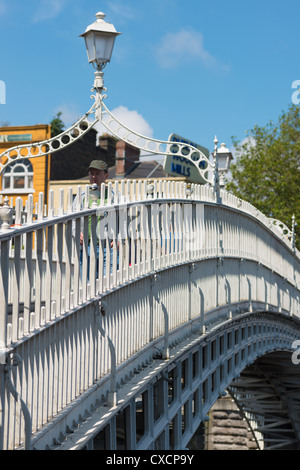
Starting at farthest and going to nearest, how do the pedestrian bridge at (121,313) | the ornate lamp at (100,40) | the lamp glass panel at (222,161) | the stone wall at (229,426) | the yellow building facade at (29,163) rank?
1. the stone wall at (229,426)
2. the yellow building facade at (29,163)
3. the lamp glass panel at (222,161)
4. the ornate lamp at (100,40)
5. the pedestrian bridge at (121,313)

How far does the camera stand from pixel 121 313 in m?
7.33

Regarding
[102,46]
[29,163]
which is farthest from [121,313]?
[29,163]

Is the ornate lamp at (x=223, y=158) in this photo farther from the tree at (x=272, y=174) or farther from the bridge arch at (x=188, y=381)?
the tree at (x=272, y=174)

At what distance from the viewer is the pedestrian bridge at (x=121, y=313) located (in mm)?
5059

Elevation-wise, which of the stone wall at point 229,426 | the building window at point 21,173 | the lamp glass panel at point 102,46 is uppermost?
the building window at point 21,173

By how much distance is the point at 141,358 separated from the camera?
318 inches

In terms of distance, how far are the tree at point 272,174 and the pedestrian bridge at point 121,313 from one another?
2110 cm

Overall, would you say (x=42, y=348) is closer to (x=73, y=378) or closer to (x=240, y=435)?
(x=73, y=378)

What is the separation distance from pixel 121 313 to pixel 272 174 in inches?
1252

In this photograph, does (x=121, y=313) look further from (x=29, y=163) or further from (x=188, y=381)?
(x=29, y=163)

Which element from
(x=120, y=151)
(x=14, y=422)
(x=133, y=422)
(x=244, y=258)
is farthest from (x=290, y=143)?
(x=14, y=422)

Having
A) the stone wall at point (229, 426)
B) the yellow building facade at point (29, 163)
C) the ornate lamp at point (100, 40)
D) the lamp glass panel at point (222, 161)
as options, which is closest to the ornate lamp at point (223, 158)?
the lamp glass panel at point (222, 161)

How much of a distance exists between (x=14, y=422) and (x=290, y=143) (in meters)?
35.7
